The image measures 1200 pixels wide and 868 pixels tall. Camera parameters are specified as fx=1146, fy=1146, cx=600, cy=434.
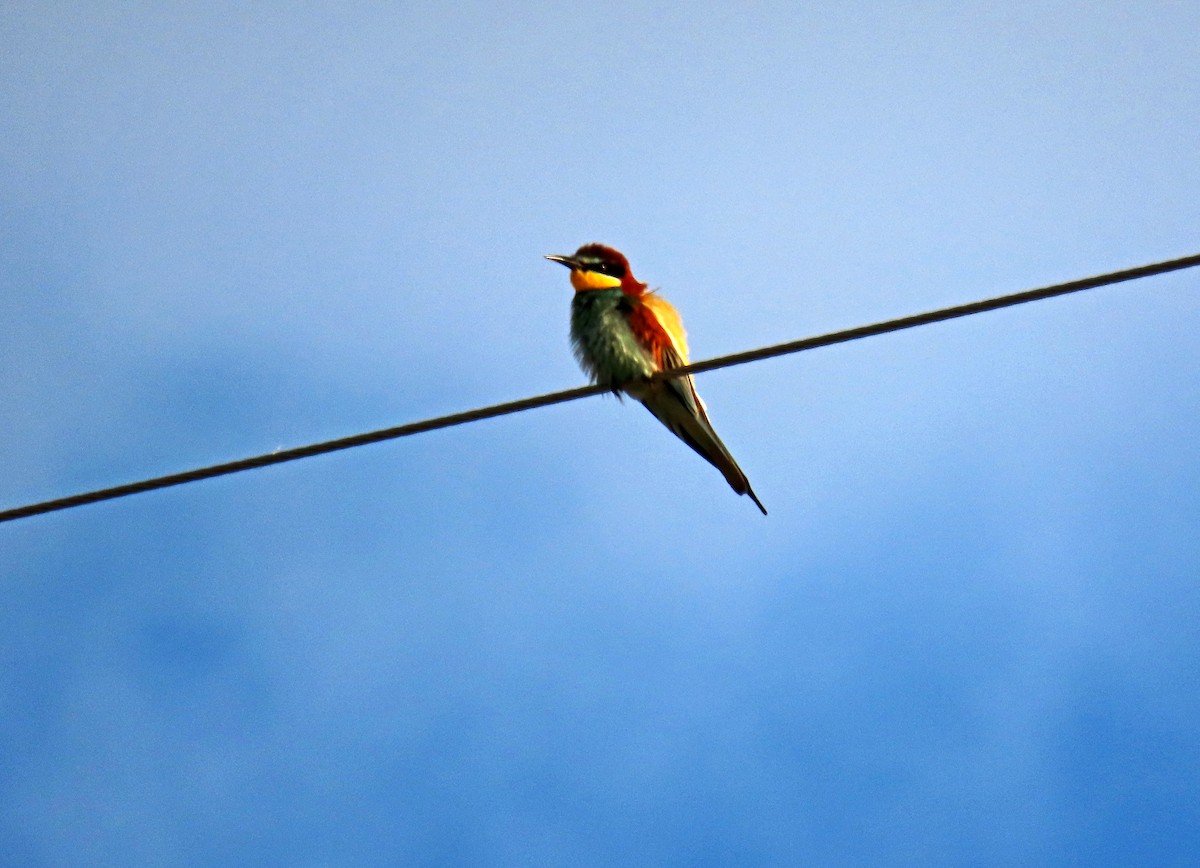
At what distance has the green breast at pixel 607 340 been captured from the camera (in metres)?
4.43

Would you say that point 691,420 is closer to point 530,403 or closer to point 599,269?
point 599,269

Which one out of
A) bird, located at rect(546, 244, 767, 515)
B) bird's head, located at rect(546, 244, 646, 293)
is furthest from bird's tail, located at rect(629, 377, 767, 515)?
bird's head, located at rect(546, 244, 646, 293)

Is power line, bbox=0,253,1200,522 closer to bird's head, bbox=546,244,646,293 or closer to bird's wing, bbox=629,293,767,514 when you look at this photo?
bird's wing, bbox=629,293,767,514

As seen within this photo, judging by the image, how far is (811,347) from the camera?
260 cm

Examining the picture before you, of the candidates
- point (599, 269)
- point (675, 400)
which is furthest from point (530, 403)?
point (599, 269)

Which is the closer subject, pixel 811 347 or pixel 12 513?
pixel 12 513

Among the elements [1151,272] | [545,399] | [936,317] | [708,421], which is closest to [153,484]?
[545,399]

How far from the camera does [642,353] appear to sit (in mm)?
4453

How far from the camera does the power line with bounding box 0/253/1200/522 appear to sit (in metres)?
2.39

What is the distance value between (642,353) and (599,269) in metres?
0.57

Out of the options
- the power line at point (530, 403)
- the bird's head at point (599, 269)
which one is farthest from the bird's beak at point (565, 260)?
the power line at point (530, 403)

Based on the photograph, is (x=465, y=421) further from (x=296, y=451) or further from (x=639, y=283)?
(x=639, y=283)

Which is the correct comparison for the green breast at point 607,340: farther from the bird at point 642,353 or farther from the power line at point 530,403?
the power line at point 530,403

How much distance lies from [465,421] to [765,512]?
1.75m
